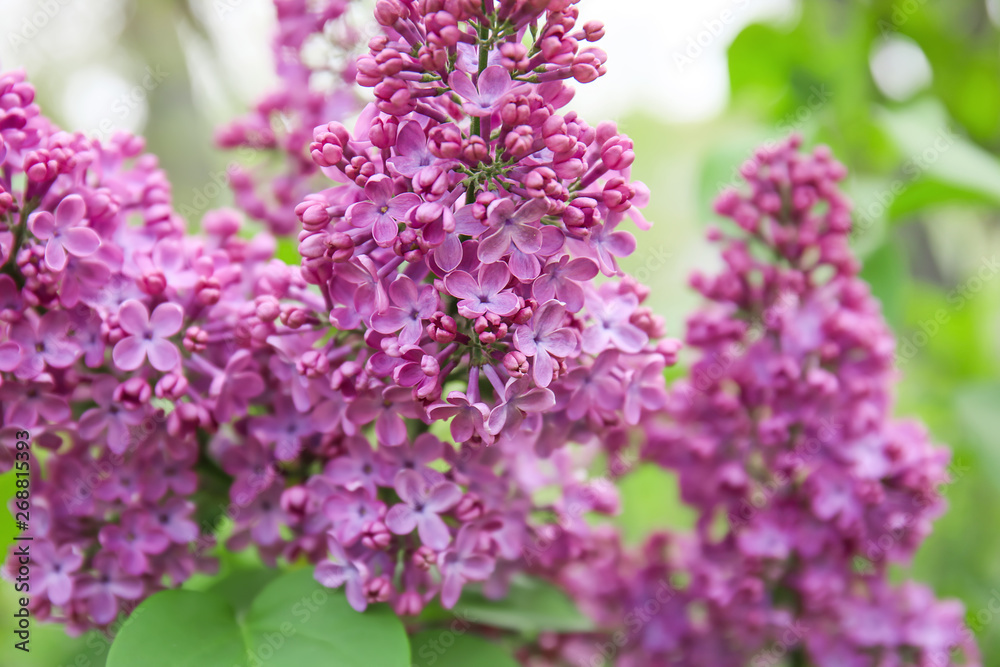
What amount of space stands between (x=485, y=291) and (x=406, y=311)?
82 millimetres

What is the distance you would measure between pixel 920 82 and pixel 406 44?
1669 mm

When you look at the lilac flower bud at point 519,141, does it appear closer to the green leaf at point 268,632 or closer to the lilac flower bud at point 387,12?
the lilac flower bud at point 387,12

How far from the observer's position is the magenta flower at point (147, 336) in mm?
820

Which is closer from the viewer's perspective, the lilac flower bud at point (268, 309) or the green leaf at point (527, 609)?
the lilac flower bud at point (268, 309)

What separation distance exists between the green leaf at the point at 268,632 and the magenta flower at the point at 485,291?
1.08 feet

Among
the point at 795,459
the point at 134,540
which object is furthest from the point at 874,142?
the point at 134,540

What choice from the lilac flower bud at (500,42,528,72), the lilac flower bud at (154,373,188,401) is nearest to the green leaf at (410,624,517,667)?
the lilac flower bud at (154,373,188,401)

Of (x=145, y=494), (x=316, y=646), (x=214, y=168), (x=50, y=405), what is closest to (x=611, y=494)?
(x=316, y=646)

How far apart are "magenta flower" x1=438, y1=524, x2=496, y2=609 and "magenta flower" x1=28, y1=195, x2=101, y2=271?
47 cm

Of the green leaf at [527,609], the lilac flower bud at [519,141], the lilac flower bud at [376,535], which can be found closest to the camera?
the lilac flower bud at [519,141]

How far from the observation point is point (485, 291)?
75cm

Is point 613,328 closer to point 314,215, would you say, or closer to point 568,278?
point 568,278

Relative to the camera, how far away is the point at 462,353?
0.79 m

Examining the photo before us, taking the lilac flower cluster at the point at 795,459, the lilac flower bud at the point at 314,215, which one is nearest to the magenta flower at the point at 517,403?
the lilac flower bud at the point at 314,215
